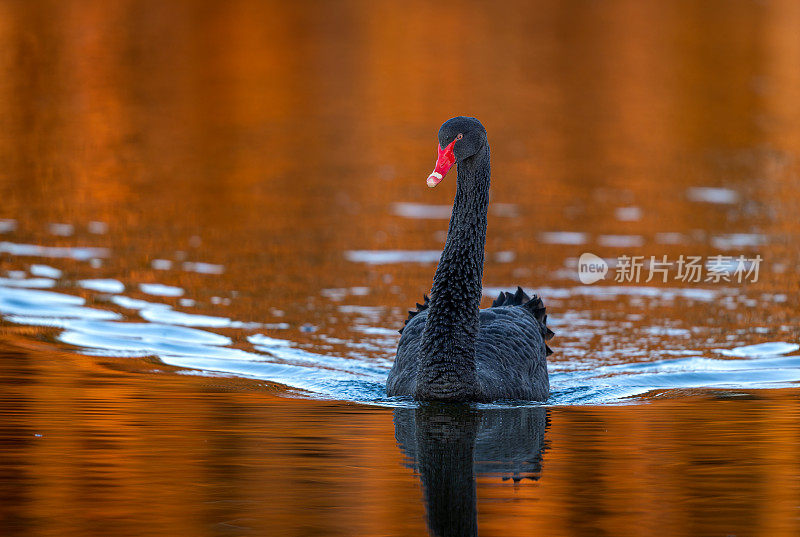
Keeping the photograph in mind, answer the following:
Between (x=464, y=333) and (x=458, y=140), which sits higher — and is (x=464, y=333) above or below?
below

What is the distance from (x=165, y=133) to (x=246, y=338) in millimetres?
10353

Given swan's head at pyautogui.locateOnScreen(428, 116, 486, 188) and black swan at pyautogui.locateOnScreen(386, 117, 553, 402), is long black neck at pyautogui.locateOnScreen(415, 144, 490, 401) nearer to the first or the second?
black swan at pyautogui.locateOnScreen(386, 117, 553, 402)

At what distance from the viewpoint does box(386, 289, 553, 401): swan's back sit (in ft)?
28.8

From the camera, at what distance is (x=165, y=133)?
20688mm

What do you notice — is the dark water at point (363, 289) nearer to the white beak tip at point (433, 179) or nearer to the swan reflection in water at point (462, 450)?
the swan reflection in water at point (462, 450)

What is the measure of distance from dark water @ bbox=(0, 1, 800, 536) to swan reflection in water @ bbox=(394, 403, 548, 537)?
0.10 feet

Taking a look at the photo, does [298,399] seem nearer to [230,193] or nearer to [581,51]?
[230,193]

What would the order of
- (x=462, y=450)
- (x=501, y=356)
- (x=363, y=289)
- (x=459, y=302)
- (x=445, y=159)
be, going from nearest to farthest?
(x=462, y=450)
(x=445, y=159)
(x=459, y=302)
(x=501, y=356)
(x=363, y=289)

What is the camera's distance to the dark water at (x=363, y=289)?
6.70 m

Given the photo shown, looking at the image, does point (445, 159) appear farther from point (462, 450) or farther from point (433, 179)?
point (462, 450)

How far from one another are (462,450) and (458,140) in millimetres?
2142

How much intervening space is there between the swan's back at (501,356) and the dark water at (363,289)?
0.18 m

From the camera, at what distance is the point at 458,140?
28.3 ft

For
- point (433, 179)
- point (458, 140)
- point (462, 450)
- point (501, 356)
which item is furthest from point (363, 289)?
point (462, 450)
